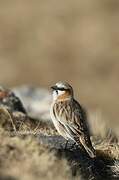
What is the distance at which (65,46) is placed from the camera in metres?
46.6

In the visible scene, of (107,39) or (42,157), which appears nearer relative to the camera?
(42,157)

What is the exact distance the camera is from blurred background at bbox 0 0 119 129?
136 ft

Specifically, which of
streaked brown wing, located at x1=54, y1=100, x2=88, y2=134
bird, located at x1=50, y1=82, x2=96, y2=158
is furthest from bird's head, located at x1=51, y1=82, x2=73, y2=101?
streaked brown wing, located at x1=54, y1=100, x2=88, y2=134

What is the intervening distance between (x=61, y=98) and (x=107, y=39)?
30.3m

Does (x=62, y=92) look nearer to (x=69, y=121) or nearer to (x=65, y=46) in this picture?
(x=69, y=121)

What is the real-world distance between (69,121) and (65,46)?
31.1 meters

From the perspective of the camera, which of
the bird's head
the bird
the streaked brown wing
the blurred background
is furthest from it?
the blurred background

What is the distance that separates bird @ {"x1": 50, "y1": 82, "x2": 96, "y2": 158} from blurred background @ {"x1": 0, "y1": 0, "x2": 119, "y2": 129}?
21450 mm

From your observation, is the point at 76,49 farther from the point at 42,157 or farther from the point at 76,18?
the point at 42,157

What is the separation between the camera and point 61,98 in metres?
16.4

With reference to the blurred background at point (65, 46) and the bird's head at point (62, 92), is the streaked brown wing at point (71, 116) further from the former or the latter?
the blurred background at point (65, 46)

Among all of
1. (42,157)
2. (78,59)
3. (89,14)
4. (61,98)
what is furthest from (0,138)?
(89,14)

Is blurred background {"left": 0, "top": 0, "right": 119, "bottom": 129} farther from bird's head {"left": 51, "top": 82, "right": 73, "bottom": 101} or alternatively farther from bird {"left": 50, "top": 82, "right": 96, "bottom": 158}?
bird {"left": 50, "top": 82, "right": 96, "bottom": 158}

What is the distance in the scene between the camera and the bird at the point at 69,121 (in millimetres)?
15258
